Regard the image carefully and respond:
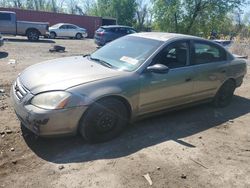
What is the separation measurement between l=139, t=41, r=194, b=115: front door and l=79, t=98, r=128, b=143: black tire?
15.8 inches

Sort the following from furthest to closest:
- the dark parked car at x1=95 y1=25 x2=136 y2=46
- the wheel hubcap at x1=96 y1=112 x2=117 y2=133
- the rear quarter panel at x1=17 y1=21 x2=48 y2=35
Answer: the rear quarter panel at x1=17 y1=21 x2=48 y2=35, the dark parked car at x1=95 y1=25 x2=136 y2=46, the wheel hubcap at x1=96 y1=112 x2=117 y2=133

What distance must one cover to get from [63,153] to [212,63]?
3.42 metres

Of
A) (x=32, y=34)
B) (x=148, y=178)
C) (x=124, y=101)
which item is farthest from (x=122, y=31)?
(x=148, y=178)

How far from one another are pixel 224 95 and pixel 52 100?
13.2 ft

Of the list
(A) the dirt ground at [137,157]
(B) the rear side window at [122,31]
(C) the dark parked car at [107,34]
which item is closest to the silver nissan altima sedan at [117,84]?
(A) the dirt ground at [137,157]

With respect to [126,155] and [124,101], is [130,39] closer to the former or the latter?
[124,101]

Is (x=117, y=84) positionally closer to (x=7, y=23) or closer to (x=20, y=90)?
(x=20, y=90)

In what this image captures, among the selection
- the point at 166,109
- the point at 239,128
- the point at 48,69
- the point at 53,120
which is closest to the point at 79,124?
the point at 53,120

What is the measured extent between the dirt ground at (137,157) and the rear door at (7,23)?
17.6 meters

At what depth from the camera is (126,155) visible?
13.5ft

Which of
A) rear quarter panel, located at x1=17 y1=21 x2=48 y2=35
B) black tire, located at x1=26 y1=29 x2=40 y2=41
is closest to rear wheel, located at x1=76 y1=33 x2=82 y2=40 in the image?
rear quarter panel, located at x1=17 y1=21 x2=48 y2=35

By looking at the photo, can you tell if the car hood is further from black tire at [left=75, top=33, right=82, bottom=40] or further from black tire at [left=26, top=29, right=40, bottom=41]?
black tire at [left=75, top=33, right=82, bottom=40]

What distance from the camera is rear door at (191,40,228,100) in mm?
5547

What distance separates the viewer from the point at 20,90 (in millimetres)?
4242
